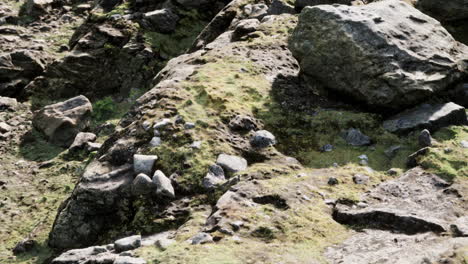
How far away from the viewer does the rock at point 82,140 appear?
12.7 meters

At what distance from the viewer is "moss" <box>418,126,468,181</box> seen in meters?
7.85

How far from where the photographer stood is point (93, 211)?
26.1 ft

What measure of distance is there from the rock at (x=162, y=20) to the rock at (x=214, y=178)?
34.6 ft

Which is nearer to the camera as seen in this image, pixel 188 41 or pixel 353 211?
pixel 353 211

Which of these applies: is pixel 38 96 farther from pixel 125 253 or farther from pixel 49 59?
pixel 125 253

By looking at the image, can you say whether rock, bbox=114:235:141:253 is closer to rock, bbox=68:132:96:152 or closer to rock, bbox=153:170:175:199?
rock, bbox=153:170:175:199

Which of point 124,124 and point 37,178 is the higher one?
point 124,124

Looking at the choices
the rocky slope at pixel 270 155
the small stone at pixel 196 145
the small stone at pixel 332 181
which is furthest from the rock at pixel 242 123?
the small stone at pixel 332 181

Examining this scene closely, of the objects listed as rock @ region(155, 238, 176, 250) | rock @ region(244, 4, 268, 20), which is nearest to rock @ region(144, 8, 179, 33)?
rock @ region(244, 4, 268, 20)

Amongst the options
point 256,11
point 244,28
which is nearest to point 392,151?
point 244,28

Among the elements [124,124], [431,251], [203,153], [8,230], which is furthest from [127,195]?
[431,251]

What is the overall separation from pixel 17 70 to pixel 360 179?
42.3 feet

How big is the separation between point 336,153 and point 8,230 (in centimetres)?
650

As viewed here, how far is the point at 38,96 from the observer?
1591cm
